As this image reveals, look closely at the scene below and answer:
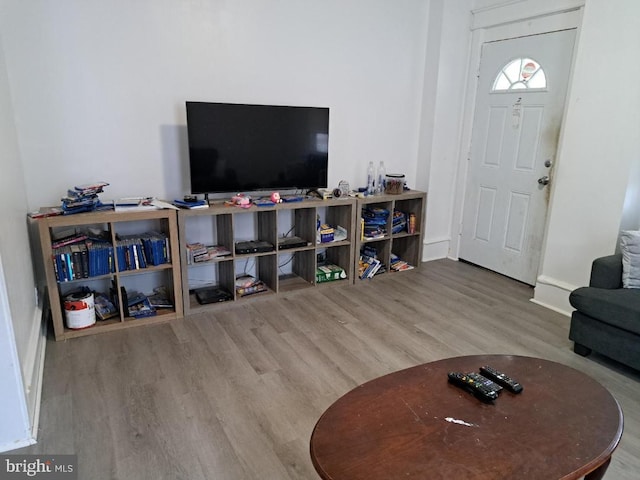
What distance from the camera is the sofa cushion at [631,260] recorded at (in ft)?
8.04

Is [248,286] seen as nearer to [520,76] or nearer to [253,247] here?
[253,247]

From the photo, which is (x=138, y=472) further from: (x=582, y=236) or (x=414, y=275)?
(x=582, y=236)

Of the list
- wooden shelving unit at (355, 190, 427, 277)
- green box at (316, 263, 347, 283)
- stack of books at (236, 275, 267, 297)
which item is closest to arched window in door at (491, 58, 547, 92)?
wooden shelving unit at (355, 190, 427, 277)

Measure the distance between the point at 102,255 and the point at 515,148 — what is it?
10.9 ft

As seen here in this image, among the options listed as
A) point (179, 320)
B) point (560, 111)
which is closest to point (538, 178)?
point (560, 111)

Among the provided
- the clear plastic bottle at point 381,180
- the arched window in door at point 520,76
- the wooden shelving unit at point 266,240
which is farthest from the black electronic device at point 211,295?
the arched window in door at point 520,76

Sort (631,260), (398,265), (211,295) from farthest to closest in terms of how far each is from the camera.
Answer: (398,265) → (211,295) → (631,260)

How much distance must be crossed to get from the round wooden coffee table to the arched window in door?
2.69m

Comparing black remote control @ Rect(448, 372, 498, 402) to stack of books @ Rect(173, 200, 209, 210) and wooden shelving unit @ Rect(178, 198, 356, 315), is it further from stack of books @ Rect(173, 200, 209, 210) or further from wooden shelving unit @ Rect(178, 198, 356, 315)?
stack of books @ Rect(173, 200, 209, 210)

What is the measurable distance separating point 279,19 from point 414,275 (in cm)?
242

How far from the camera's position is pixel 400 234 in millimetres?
3812

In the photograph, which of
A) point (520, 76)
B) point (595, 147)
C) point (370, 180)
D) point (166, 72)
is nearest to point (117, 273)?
point (166, 72)

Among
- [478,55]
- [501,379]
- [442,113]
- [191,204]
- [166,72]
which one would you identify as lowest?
[501,379]

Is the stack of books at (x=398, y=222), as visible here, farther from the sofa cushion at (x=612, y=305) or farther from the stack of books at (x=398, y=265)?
the sofa cushion at (x=612, y=305)
